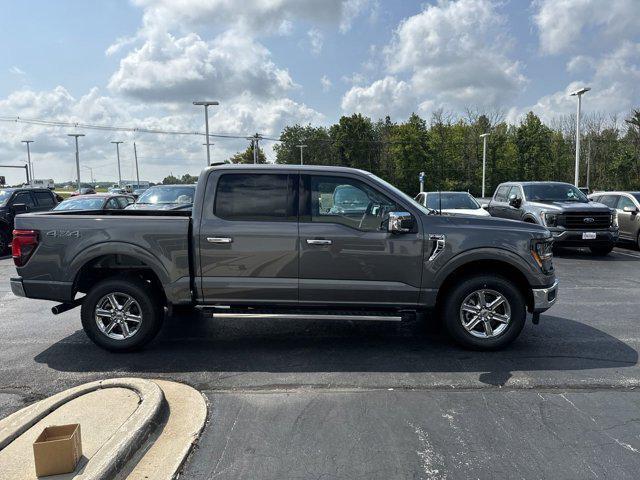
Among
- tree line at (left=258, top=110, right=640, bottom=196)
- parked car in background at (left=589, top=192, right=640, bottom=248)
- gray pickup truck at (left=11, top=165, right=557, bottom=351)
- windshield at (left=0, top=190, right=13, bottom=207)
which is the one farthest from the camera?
tree line at (left=258, top=110, right=640, bottom=196)

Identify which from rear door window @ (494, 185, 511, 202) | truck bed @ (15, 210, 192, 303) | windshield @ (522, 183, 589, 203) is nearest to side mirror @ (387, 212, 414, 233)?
truck bed @ (15, 210, 192, 303)

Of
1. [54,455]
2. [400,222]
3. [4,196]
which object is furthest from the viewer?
[4,196]

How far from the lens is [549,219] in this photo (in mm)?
12430

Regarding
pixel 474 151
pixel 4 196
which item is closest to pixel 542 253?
pixel 4 196

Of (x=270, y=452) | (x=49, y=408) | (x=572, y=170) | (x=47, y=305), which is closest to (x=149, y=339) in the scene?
(x=49, y=408)

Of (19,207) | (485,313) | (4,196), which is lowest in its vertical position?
(485,313)

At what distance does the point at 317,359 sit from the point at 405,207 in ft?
6.04

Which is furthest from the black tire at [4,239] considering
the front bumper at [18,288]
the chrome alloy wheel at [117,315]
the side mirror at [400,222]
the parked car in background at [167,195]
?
the side mirror at [400,222]

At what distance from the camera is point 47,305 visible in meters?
7.83

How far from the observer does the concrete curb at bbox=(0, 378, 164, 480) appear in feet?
9.86

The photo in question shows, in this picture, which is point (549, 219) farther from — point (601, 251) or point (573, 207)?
point (601, 251)

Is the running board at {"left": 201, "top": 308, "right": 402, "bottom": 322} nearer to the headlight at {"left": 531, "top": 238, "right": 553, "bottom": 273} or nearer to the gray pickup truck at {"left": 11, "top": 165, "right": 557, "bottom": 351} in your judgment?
the gray pickup truck at {"left": 11, "top": 165, "right": 557, "bottom": 351}

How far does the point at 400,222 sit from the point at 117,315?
3.18 meters

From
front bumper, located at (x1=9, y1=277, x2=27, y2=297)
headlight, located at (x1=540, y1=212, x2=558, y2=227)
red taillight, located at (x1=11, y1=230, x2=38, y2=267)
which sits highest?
red taillight, located at (x1=11, y1=230, x2=38, y2=267)
